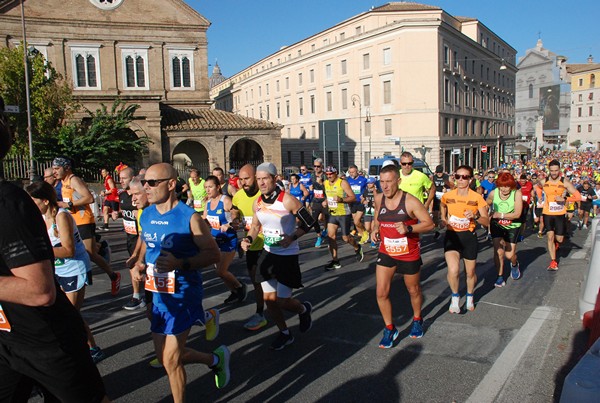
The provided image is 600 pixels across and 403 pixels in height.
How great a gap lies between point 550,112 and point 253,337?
109100 mm

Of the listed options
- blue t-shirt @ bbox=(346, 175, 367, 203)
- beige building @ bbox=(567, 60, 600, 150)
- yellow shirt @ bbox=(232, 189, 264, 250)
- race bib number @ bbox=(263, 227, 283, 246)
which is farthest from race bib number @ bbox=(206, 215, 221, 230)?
beige building @ bbox=(567, 60, 600, 150)

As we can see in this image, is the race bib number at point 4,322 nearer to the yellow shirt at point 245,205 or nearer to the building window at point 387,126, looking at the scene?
the yellow shirt at point 245,205

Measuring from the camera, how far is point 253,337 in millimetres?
5777

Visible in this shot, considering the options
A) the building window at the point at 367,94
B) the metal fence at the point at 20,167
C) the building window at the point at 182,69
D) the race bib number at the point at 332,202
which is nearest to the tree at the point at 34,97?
the metal fence at the point at 20,167

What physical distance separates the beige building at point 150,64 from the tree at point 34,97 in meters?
3.15

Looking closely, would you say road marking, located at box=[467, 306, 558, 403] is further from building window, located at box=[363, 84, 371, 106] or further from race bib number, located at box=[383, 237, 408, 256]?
building window, located at box=[363, 84, 371, 106]

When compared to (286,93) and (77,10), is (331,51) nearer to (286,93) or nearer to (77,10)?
(286,93)

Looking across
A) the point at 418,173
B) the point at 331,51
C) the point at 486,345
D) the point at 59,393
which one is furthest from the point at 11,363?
the point at 331,51

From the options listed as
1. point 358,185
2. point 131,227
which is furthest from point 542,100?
point 131,227

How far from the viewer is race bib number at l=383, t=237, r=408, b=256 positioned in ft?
17.7

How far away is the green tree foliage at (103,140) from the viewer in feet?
73.3

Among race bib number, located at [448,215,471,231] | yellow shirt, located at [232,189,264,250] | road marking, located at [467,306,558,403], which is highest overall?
yellow shirt, located at [232,189,264,250]

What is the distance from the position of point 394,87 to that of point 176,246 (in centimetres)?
4990

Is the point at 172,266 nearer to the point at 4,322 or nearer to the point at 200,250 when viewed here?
the point at 200,250
